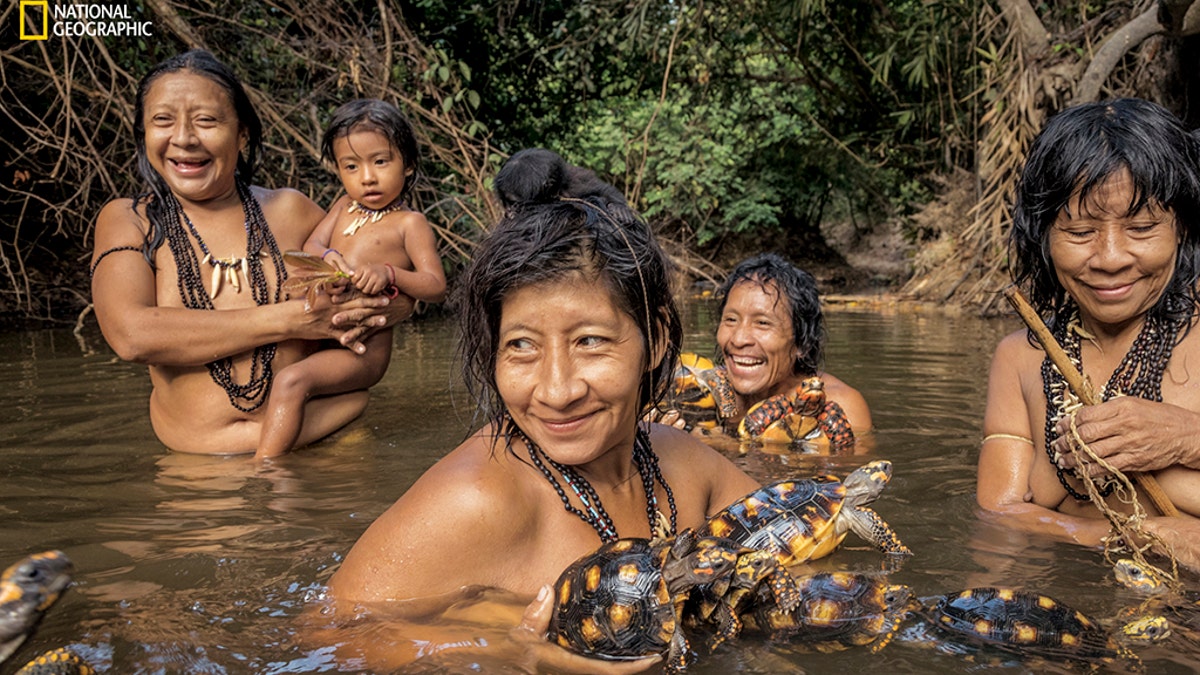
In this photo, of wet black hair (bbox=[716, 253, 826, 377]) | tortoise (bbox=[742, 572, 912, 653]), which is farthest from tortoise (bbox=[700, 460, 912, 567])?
wet black hair (bbox=[716, 253, 826, 377])

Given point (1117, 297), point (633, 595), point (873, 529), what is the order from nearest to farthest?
point (633, 595) < point (1117, 297) < point (873, 529)

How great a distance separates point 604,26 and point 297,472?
10.2 meters

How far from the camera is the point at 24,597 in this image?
223 cm

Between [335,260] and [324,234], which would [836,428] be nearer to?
[335,260]

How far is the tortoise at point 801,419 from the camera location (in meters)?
5.55

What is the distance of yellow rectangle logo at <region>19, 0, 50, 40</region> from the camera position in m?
8.19

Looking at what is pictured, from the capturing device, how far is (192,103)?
4.80 m

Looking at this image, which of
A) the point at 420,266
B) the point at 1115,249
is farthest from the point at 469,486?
the point at 420,266

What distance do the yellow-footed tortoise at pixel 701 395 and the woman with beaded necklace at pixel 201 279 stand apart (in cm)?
205

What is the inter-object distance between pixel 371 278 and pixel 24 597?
2.94 m

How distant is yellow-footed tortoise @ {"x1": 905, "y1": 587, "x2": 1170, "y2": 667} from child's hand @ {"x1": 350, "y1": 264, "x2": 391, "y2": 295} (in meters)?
3.20

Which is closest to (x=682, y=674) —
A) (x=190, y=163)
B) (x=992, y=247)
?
(x=190, y=163)

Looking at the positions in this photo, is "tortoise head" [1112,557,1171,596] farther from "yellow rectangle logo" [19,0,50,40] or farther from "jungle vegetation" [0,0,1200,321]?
"yellow rectangle logo" [19,0,50,40]

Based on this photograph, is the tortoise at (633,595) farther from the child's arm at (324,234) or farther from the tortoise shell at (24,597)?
the child's arm at (324,234)
